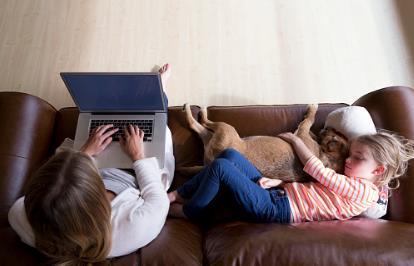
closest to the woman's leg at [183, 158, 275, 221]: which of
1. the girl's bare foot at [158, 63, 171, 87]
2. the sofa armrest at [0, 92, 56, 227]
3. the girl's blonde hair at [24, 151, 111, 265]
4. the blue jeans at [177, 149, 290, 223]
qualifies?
the blue jeans at [177, 149, 290, 223]

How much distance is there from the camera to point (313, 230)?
4.33 ft

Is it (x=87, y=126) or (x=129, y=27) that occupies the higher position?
(x=129, y=27)

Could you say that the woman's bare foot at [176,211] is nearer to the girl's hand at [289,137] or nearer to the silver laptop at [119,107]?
the silver laptop at [119,107]

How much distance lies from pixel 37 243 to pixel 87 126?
2.52 feet

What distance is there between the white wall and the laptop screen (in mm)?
624

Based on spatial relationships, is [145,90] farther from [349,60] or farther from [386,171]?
[349,60]

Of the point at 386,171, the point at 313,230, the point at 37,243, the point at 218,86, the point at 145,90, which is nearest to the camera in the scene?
the point at 37,243

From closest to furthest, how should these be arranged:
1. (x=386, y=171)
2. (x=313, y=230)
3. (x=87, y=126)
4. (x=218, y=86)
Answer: (x=313, y=230) < (x=386, y=171) < (x=87, y=126) < (x=218, y=86)

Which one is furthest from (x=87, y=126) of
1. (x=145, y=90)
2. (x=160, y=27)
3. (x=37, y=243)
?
(x=160, y=27)

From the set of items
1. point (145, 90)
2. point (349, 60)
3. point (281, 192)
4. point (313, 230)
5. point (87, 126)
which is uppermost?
point (349, 60)

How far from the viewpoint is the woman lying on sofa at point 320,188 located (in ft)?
4.86

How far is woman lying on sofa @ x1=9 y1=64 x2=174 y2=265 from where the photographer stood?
103 centimetres

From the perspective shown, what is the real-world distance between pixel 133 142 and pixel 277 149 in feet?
2.53

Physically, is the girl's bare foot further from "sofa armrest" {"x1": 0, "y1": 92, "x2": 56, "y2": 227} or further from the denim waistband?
the denim waistband
